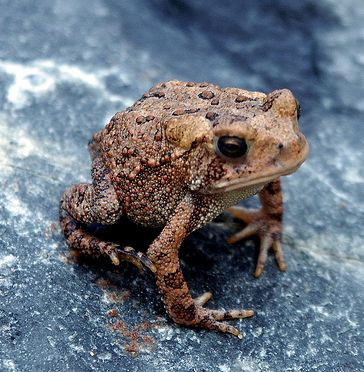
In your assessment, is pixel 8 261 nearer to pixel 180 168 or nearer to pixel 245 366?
pixel 180 168

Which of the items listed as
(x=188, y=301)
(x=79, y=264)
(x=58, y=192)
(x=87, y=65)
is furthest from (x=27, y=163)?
(x=188, y=301)

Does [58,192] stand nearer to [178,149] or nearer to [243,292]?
[178,149]

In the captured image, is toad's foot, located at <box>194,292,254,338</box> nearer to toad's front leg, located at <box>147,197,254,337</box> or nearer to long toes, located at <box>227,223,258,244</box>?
toad's front leg, located at <box>147,197,254,337</box>

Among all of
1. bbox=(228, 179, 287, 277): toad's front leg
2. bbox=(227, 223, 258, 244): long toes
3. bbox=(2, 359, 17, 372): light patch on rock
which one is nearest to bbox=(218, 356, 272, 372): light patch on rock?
bbox=(228, 179, 287, 277): toad's front leg

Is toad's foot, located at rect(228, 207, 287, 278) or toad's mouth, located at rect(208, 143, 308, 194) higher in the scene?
toad's mouth, located at rect(208, 143, 308, 194)

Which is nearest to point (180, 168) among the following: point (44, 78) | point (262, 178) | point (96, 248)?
point (262, 178)

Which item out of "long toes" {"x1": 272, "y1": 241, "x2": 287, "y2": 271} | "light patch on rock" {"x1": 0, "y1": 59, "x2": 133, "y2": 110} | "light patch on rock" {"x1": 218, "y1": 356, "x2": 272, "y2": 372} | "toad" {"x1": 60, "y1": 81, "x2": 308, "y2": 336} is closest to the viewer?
"toad" {"x1": 60, "y1": 81, "x2": 308, "y2": 336}

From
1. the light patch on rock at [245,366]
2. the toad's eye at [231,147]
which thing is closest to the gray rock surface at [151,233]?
the light patch on rock at [245,366]
